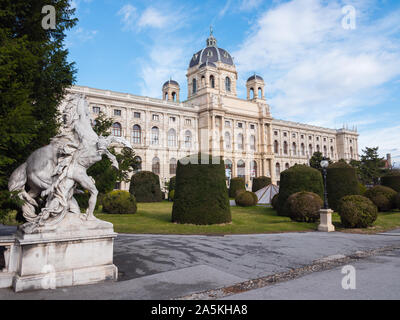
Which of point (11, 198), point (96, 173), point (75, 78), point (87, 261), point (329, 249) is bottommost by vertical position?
point (329, 249)

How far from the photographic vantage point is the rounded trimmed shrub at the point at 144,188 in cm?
2591

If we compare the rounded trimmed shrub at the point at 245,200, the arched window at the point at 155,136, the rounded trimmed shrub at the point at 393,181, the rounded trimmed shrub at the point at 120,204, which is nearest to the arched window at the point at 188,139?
the arched window at the point at 155,136

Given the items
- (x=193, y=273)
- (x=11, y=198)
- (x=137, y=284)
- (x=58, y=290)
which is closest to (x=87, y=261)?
(x=58, y=290)

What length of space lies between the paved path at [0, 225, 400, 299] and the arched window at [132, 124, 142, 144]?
33748 mm

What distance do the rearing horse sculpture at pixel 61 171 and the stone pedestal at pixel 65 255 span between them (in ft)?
0.57

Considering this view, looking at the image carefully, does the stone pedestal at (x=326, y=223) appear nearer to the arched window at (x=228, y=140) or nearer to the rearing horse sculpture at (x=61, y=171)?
the rearing horse sculpture at (x=61, y=171)

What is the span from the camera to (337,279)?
4422 millimetres

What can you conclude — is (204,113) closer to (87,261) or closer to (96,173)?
(96,173)

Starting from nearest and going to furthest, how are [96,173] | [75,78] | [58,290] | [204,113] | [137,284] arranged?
1. [58,290]
2. [137,284]
3. [75,78]
4. [96,173]
5. [204,113]

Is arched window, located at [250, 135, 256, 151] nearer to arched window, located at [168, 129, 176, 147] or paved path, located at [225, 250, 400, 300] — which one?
arched window, located at [168, 129, 176, 147]

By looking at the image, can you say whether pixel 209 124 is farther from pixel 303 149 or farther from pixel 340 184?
pixel 340 184

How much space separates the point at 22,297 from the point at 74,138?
235cm

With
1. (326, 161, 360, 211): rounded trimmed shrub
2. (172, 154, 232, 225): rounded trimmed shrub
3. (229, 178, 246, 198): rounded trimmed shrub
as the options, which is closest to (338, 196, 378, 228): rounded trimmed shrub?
(326, 161, 360, 211): rounded trimmed shrub

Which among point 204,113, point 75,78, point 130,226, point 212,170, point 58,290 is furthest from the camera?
point 204,113
